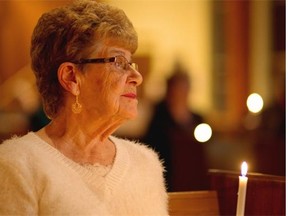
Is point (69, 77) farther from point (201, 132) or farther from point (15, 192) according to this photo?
point (201, 132)

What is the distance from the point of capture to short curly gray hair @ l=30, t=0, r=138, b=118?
1.55 meters

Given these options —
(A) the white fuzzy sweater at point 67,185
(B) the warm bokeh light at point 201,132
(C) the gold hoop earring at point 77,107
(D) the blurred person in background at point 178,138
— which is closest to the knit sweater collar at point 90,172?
(A) the white fuzzy sweater at point 67,185

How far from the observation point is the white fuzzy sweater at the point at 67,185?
1.47 meters

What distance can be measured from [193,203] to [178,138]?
1695 millimetres

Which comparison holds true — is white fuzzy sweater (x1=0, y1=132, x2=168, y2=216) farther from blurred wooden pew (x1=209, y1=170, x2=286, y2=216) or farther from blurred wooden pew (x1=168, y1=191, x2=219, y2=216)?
blurred wooden pew (x1=209, y1=170, x2=286, y2=216)

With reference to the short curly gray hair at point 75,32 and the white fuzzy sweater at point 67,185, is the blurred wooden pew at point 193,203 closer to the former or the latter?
the white fuzzy sweater at point 67,185

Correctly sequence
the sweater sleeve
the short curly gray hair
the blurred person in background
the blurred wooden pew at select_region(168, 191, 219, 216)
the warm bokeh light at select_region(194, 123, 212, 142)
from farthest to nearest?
the warm bokeh light at select_region(194, 123, 212, 142) → the blurred person in background → the blurred wooden pew at select_region(168, 191, 219, 216) → the short curly gray hair → the sweater sleeve

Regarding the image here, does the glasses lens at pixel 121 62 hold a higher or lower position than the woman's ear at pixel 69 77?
higher

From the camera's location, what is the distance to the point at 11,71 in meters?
6.79

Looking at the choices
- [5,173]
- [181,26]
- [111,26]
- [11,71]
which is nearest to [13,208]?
[5,173]

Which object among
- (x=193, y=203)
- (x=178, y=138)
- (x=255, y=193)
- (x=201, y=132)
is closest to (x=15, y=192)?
(x=193, y=203)

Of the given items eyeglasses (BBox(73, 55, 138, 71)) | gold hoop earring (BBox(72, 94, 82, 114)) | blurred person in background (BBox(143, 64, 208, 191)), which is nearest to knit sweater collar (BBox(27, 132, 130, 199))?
gold hoop earring (BBox(72, 94, 82, 114))

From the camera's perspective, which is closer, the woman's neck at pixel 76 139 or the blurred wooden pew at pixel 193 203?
the woman's neck at pixel 76 139

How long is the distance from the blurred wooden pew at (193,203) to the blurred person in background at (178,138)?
4.66 ft
